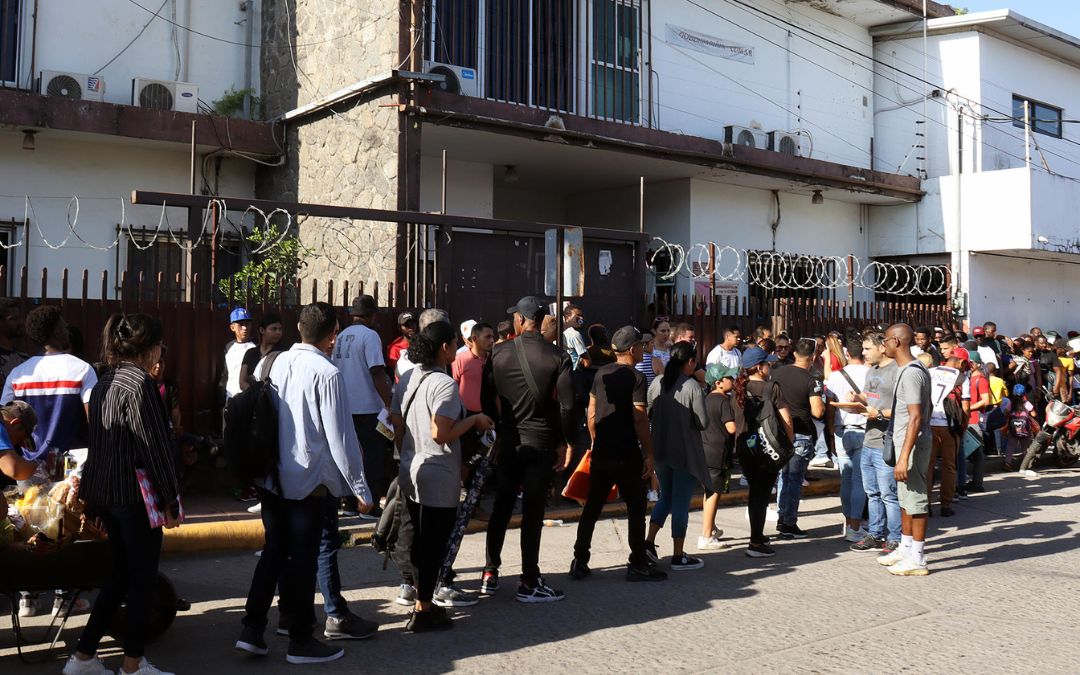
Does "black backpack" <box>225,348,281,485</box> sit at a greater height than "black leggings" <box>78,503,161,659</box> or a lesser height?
greater

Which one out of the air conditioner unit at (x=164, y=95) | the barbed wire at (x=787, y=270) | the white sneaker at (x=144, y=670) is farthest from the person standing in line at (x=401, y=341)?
the barbed wire at (x=787, y=270)

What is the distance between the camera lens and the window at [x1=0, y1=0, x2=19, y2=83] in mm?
12711

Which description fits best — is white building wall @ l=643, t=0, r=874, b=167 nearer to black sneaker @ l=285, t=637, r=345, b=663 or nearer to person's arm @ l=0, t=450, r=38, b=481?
black sneaker @ l=285, t=637, r=345, b=663

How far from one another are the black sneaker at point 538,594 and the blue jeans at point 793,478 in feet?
9.49

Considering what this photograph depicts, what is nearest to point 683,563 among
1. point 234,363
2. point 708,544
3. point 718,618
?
point 708,544

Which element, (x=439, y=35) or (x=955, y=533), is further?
(x=439, y=35)

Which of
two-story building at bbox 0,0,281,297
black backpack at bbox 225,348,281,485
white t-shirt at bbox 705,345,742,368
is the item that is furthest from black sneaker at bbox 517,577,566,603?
two-story building at bbox 0,0,281,297

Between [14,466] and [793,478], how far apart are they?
6369 millimetres

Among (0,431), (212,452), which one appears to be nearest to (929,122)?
(212,452)

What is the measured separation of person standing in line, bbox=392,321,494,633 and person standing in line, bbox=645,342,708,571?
7.13ft

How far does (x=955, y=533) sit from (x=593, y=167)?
8831 mm

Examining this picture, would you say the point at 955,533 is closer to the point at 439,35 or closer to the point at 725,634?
the point at 725,634

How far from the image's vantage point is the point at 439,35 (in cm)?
1364

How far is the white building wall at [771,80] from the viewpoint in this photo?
1698cm
